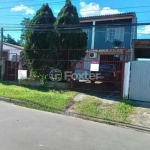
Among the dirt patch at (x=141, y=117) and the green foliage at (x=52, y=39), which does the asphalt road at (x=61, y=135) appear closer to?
the dirt patch at (x=141, y=117)

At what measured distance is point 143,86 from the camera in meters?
10.6

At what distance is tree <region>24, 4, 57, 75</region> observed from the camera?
13.8m

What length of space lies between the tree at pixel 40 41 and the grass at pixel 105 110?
4597mm

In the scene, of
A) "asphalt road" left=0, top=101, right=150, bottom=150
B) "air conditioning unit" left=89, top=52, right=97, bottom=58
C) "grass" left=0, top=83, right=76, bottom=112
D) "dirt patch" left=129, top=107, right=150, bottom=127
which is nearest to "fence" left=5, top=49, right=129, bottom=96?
"grass" left=0, top=83, right=76, bottom=112

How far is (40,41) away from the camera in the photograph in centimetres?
1416

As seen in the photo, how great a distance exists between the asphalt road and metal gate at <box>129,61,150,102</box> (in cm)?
329

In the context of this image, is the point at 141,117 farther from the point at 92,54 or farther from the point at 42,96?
the point at 92,54

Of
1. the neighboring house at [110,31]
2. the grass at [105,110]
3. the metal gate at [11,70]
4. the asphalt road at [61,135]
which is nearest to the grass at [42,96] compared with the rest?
the grass at [105,110]

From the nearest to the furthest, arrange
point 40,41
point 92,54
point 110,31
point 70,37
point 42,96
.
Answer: point 42,96, point 70,37, point 40,41, point 92,54, point 110,31

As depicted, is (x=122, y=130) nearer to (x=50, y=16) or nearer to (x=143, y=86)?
(x=143, y=86)

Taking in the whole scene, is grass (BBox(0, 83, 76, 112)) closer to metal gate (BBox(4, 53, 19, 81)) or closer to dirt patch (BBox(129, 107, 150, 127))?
metal gate (BBox(4, 53, 19, 81))

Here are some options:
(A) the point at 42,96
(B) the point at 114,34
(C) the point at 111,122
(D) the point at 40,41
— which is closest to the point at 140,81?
(C) the point at 111,122

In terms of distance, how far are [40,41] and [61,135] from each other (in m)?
8.81

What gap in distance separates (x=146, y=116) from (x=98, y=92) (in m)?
3.49
